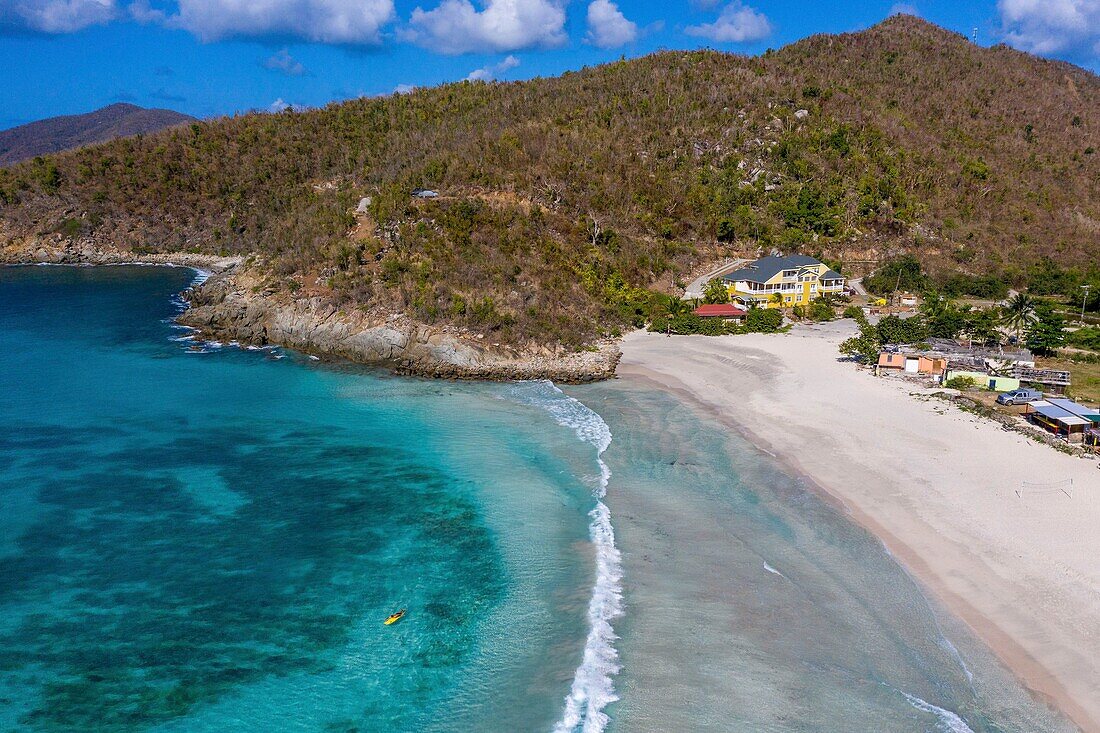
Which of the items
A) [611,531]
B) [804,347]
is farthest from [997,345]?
[611,531]

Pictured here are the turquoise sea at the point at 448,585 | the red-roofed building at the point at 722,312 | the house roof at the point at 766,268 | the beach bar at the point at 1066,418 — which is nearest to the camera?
the turquoise sea at the point at 448,585

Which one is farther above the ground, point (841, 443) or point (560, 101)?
point (560, 101)

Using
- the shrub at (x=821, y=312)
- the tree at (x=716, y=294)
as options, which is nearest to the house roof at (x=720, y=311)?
the tree at (x=716, y=294)

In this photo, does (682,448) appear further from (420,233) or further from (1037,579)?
(420,233)

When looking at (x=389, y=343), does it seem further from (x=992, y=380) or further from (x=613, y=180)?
(x=992, y=380)

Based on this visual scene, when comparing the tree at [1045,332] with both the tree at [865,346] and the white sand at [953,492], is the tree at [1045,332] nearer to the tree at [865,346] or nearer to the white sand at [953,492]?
the tree at [865,346]

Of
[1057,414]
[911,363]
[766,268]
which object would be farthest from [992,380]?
[766,268]

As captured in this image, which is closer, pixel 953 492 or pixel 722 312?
pixel 953 492
